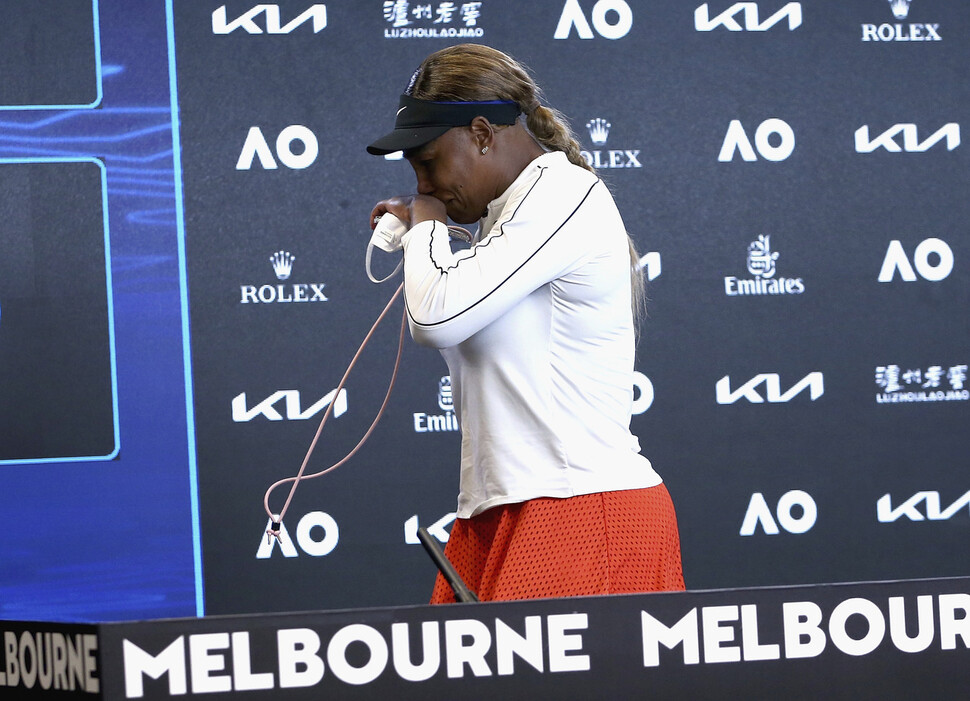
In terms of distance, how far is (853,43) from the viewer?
3.21m

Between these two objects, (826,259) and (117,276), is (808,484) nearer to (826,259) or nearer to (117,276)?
(826,259)

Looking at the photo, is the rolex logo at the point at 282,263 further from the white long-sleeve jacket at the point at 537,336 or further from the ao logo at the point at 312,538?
the white long-sleeve jacket at the point at 537,336

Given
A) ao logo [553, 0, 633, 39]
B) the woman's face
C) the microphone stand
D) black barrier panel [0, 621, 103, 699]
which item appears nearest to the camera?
black barrier panel [0, 621, 103, 699]

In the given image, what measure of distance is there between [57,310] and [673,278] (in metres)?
1.70

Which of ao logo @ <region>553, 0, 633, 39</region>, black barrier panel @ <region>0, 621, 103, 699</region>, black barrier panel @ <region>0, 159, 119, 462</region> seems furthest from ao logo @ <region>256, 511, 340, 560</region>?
black barrier panel @ <region>0, 621, 103, 699</region>

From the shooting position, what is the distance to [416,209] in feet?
4.64

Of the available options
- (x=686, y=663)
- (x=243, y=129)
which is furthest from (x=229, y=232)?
(x=686, y=663)

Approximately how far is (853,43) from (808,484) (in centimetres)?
128

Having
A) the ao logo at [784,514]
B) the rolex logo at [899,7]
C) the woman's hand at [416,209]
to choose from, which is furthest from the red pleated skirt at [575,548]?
the rolex logo at [899,7]

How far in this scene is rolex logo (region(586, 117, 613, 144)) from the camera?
10.3 ft

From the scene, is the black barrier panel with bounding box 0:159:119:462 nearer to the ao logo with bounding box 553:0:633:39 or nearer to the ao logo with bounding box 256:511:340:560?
the ao logo with bounding box 256:511:340:560

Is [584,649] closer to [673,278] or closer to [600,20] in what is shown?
[673,278]

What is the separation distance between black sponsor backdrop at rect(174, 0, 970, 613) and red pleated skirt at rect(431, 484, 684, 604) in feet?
5.85

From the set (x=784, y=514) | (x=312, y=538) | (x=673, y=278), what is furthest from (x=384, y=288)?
(x=784, y=514)
